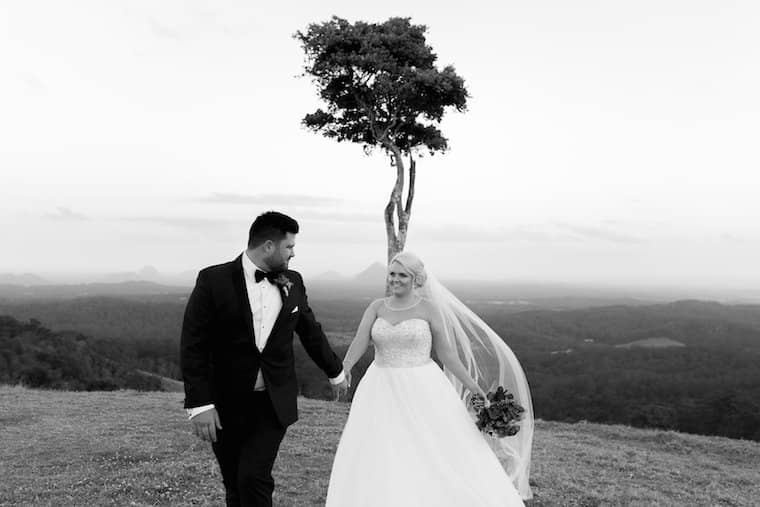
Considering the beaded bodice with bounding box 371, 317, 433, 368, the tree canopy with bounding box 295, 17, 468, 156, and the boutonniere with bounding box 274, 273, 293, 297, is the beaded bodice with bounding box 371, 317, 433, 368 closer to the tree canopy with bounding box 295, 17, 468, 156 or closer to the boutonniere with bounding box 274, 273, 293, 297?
the boutonniere with bounding box 274, 273, 293, 297

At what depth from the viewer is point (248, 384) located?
4.76 metres

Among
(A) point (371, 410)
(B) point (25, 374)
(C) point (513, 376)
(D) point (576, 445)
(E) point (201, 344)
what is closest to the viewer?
(E) point (201, 344)

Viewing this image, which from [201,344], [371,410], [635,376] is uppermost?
[201,344]

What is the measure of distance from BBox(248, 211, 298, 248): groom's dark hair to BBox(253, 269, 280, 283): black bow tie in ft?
0.79

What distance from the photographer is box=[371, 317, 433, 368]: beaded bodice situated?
6055 millimetres

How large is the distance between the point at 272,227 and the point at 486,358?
349 cm

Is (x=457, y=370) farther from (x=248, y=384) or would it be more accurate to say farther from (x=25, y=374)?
(x=25, y=374)

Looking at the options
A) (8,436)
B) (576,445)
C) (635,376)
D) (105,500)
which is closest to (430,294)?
(105,500)

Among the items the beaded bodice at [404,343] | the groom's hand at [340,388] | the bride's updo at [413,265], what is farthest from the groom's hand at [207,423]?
the bride's updo at [413,265]

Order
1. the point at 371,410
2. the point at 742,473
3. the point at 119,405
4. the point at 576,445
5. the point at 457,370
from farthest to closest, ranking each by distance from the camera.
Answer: the point at 119,405
the point at 576,445
the point at 742,473
the point at 457,370
the point at 371,410

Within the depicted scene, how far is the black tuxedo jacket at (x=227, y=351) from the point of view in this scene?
183 inches

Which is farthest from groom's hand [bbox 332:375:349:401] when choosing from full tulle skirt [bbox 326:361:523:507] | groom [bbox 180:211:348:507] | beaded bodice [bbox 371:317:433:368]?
groom [bbox 180:211:348:507]

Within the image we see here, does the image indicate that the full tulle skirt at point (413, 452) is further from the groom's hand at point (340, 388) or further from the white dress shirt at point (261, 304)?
the white dress shirt at point (261, 304)

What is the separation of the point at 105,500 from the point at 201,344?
13.6 feet
